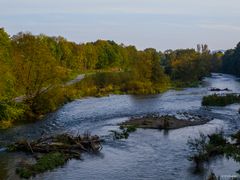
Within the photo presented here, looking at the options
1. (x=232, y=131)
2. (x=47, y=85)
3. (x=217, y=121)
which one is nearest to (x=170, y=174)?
(x=232, y=131)

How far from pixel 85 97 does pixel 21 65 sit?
26.7 m

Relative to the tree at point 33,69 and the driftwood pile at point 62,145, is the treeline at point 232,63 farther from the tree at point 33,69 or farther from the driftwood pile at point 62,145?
the driftwood pile at point 62,145

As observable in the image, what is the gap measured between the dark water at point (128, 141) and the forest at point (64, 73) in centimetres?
331

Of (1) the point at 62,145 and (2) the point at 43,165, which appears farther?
(1) the point at 62,145

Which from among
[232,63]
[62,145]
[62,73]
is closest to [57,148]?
[62,145]

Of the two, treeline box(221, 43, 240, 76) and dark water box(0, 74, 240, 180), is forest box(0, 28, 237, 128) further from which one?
dark water box(0, 74, 240, 180)

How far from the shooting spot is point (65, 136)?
41.2 meters

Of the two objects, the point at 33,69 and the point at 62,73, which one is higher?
the point at 33,69

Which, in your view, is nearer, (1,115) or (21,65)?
(1,115)

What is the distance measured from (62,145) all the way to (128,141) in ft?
25.9

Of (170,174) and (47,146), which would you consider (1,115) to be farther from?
(170,174)

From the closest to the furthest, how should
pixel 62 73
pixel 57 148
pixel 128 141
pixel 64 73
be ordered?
pixel 57 148, pixel 128 141, pixel 62 73, pixel 64 73

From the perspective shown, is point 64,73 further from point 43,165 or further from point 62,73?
point 43,165

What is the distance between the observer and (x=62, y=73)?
66.4 meters
